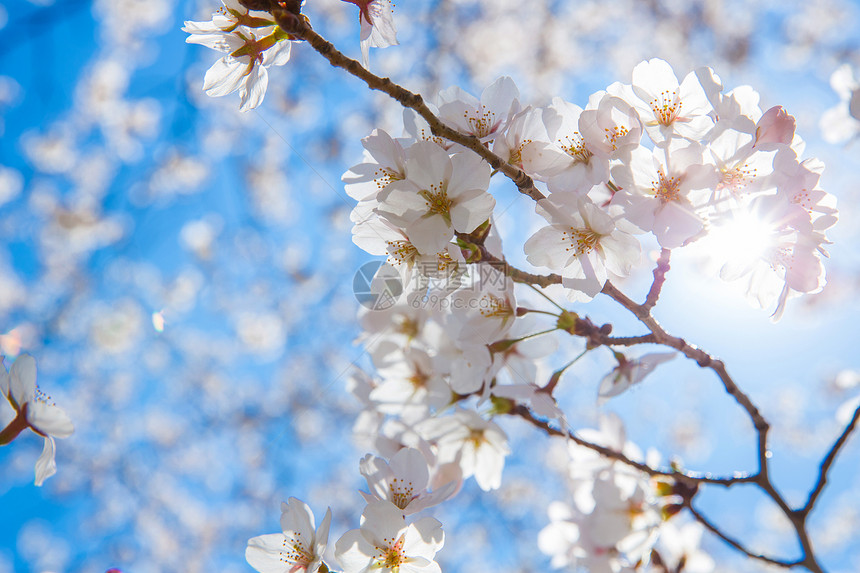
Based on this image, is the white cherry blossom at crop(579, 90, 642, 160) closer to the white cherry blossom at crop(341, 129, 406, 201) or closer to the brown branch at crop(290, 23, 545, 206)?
the brown branch at crop(290, 23, 545, 206)

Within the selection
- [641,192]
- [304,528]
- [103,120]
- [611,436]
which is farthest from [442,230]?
[103,120]

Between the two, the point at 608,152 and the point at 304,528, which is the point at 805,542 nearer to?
the point at 608,152

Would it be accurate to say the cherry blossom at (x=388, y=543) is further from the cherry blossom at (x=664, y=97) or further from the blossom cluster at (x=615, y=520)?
the cherry blossom at (x=664, y=97)

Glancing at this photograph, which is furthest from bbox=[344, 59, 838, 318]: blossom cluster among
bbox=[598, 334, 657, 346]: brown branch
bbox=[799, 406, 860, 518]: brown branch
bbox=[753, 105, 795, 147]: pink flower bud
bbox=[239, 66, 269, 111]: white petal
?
bbox=[799, 406, 860, 518]: brown branch

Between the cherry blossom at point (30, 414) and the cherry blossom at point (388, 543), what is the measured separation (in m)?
0.58

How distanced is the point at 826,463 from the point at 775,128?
87 cm

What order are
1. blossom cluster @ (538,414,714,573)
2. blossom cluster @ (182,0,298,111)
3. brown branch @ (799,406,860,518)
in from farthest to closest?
blossom cluster @ (538,414,714,573) < brown branch @ (799,406,860,518) < blossom cluster @ (182,0,298,111)

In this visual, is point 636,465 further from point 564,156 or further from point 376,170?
point 376,170

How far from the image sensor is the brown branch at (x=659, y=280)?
1.12 meters

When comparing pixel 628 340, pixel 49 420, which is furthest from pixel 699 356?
pixel 49 420

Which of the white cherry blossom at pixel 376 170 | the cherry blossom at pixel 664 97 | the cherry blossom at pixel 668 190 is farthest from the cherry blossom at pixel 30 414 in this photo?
the cherry blossom at pixel 664 97

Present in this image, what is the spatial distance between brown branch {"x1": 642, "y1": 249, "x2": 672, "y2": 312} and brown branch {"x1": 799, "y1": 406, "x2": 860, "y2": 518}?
0.65 metres

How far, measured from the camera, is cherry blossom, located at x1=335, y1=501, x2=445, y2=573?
1057 mm

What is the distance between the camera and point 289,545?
1203 millimetres
